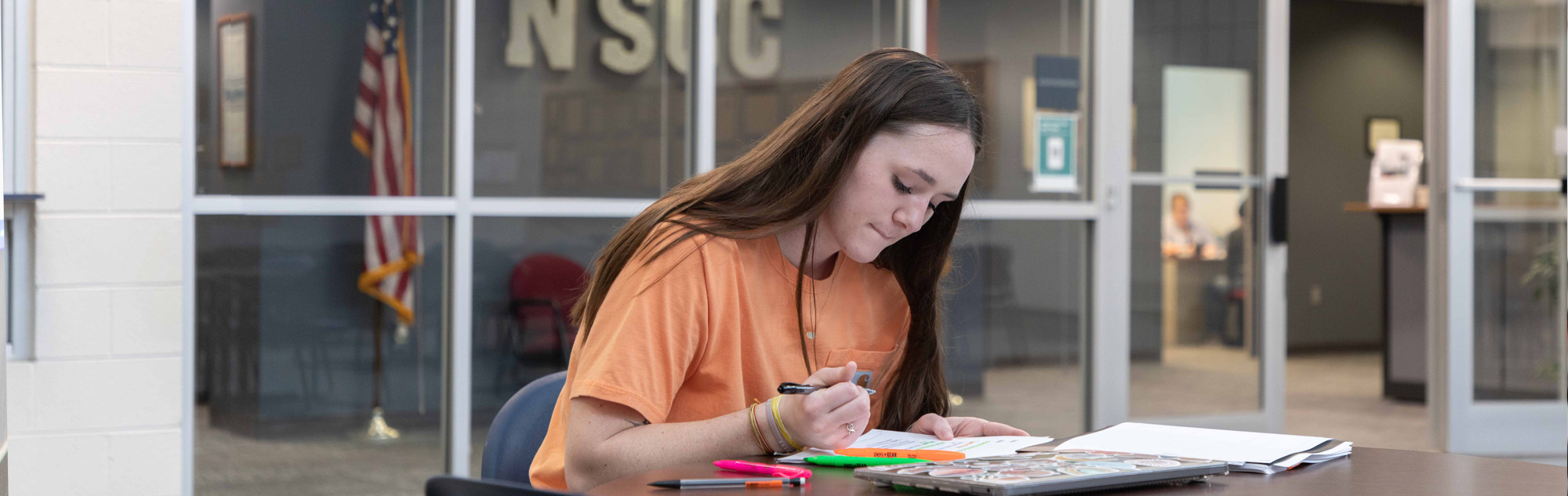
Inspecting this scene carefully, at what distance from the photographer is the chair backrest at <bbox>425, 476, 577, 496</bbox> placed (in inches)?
31.1

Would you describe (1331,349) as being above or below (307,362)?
below

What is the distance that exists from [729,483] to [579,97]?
283cm

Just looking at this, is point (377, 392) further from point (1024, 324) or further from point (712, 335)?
point (712, 335)

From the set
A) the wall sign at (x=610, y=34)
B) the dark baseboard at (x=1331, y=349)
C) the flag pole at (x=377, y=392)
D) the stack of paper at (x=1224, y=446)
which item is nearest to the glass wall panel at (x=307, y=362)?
the flag pole at (x=377, y=392)

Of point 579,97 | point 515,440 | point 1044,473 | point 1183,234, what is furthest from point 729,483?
point 1183,234

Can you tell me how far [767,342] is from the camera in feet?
4.96

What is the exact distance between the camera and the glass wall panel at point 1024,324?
4387 mm

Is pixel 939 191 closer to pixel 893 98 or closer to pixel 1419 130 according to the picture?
pixel 893 98

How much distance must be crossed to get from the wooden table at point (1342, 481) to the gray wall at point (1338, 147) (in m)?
8.65

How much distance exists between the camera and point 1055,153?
4375 mm

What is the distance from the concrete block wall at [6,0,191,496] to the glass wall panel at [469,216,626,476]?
0.80 m

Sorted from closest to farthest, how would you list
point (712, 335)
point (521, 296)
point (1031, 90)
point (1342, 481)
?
point (1342, 481), point (712, 335), point (521, 296), point (1031, 90)

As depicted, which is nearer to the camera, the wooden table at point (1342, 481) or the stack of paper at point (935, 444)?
the wooden table at point (1342, 481)

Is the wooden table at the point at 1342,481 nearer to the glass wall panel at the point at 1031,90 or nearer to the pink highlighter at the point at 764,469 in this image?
the pink highlighter at the point at 764,469
